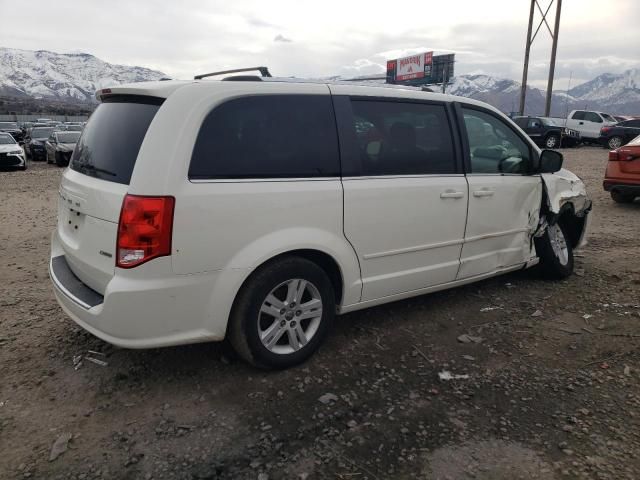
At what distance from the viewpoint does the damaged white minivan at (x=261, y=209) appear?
2.75 meters

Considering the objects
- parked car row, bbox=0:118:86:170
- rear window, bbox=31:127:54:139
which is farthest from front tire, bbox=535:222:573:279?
rear window, bbox=31:127:54:139

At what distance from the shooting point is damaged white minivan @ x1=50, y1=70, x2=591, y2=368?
275cm

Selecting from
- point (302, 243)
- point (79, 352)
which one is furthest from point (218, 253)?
point (79, 352)

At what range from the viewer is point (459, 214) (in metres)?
3.94

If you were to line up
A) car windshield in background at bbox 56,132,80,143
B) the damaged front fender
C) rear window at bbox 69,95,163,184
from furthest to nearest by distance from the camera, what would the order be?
car windshield in background at bbox 56,132,80,143
the damaged front fender
rear window at bbox 69,95,163,184

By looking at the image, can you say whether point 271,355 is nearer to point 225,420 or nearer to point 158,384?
point 225,420

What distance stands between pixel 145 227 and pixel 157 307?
1.46 ft

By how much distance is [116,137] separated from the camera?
304cm

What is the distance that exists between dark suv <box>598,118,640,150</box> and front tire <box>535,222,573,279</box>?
820 inches

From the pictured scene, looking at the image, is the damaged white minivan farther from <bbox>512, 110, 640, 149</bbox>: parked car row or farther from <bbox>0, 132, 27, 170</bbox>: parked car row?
<bbox>512, 110, 640, 149</bbox>: parked car row

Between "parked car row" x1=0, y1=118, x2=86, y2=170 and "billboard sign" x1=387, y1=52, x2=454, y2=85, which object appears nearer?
"parked car row" x1=0, y1=118, x2=86, y2=170

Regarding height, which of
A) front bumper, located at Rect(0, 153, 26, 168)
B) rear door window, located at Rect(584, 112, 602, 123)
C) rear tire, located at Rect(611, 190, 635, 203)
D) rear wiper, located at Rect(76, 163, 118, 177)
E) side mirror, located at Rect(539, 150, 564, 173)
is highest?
rear door window, located at Rect(584, 112, 602, 123)

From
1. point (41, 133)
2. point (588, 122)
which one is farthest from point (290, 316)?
point (588, 122)

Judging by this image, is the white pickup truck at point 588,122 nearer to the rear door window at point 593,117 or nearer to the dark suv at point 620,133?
the rear door window at point 593,117
